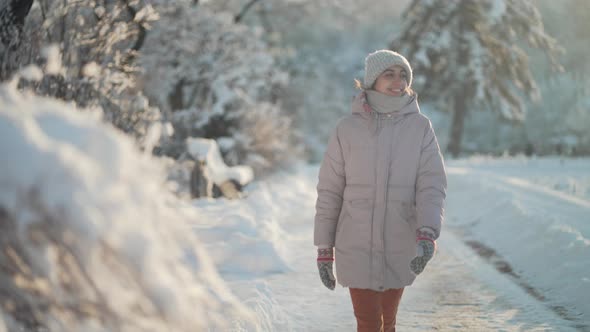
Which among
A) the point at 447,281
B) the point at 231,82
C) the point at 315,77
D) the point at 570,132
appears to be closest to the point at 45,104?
the point at 447,281

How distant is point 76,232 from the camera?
1.68 meters

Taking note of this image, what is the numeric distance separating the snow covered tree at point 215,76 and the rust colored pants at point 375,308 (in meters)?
8.67

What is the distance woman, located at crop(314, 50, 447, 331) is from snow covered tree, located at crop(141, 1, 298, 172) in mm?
8512

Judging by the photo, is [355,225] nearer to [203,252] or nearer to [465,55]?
[203,252]

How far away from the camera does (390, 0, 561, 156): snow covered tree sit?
803 inches

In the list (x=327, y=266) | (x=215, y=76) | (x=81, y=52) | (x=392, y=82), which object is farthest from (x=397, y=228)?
(x=215, y=76)

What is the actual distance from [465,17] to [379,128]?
19.9 metres

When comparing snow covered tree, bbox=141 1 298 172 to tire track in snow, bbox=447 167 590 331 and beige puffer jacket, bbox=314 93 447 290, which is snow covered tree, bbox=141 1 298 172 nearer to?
tire track in snow, bbox=447 167 590 331

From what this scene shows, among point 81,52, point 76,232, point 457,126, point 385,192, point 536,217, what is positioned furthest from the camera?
point 457,126

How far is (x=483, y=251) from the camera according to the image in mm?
6445

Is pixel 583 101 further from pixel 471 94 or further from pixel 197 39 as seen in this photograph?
pixel 197 39

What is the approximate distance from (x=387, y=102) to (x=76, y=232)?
183 cm

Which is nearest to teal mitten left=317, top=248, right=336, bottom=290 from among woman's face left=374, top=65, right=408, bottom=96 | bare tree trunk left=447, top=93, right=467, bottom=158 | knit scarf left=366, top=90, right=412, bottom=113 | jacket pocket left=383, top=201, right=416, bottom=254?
jacket pocket left=383, top=201, right=416, bottom=254

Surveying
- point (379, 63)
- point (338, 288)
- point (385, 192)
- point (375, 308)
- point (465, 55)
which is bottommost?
point (338, 288)
